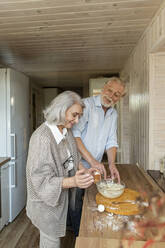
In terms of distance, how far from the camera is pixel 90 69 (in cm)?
425

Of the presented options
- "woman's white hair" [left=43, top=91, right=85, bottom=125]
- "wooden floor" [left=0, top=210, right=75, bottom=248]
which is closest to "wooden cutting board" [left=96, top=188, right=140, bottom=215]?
"woman's white hair" [left=43, top=91, right=85, bottom=125]

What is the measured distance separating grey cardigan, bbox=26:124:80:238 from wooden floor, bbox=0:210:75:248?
1.14 m

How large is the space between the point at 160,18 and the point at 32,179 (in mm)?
1550

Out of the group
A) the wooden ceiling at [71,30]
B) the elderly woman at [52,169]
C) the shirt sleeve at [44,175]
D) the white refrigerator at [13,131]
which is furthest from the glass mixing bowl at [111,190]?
the white refrigerator at [13,131]

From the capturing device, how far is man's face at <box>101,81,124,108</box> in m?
1.75

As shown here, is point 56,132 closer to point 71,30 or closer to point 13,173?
point 71,30

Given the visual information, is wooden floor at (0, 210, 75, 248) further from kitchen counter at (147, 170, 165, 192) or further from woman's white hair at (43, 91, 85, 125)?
woman's white hair at (43, 91, 85, 125)

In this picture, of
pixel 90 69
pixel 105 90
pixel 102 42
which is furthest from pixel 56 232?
pixel 90 69

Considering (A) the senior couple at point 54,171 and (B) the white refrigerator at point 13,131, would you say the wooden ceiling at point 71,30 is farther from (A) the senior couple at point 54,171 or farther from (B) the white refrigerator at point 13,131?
(A) the senior couple at point 54,171

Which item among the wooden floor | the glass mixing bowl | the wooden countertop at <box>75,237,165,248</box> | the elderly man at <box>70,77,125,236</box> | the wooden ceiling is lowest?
the wooden floor

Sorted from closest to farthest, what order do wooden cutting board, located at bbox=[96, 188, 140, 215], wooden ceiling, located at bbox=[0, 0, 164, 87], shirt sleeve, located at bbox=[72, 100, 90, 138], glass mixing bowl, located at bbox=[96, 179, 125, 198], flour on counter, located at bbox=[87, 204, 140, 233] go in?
flour on counter, located at bbox=[87, 204, 140, 233] → wooden cutting board, located at bbox=[96, 188, 140, 215] → glass mixing bowl, located at bbox=[96, 179, 125, 198] → wooden ceiling, located at bbox=[0, 0, 164, 87] → shirt sleeve, located at bbox=[72, 100, 90, 138]

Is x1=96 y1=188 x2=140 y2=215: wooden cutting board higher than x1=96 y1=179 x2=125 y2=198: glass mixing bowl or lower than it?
lower

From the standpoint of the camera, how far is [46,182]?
1.19m

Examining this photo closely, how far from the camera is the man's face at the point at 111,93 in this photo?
1.75 m
